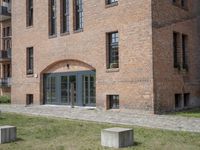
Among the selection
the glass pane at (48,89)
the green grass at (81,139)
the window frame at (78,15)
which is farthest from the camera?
the glass pane at (48,89)

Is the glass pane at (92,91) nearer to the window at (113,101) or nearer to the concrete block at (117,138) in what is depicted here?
the window at (113,101)

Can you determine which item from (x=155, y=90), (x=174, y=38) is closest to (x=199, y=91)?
(x=174, y=38)

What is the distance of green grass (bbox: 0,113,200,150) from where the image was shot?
880 cm

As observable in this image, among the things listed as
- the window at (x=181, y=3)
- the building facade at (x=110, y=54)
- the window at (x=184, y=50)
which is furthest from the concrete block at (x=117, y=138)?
the window at (x=184, y=50)

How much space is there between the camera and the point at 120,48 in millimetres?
18688

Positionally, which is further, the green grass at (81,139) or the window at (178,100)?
the window at (178,100)

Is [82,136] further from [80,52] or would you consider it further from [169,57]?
[80,52]

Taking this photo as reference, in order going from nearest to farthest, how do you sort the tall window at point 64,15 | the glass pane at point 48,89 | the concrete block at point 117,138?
the concrete block at point 117,138, the tall window at point 64,15, the glass pane at point 48,89

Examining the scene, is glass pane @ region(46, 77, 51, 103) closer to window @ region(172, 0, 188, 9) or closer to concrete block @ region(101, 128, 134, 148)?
window @ region(172, 0, 188, 9)

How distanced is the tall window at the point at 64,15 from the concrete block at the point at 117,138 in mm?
15224

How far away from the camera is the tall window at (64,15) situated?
2315 centimetres

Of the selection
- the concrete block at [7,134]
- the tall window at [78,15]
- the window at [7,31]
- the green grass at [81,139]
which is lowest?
the green grass at [81,139]

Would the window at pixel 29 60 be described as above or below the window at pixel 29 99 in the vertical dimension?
above

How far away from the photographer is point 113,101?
Answer: 19.4 meters
